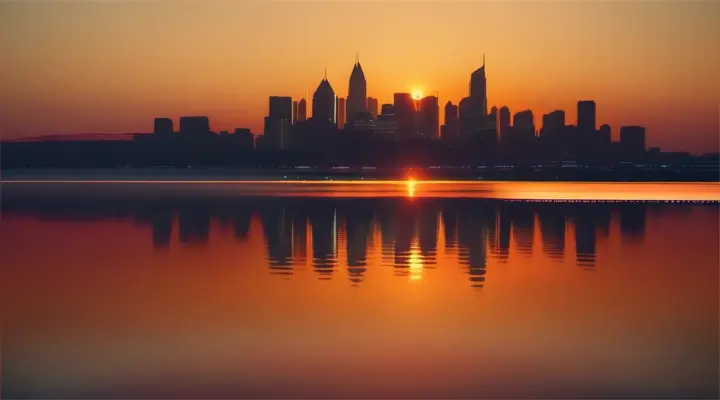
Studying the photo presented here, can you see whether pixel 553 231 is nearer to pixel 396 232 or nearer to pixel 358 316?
pixel 396 232

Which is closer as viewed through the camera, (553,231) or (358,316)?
(358,316)

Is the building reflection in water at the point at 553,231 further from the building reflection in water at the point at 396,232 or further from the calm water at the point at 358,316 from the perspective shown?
the calm water at the point at 358,316

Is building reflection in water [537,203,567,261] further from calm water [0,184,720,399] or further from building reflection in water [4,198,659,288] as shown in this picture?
calm water [0,184,720,399]

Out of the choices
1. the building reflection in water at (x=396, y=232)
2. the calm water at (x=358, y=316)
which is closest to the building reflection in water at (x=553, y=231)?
the building reflection in water at (x=396, y=232)

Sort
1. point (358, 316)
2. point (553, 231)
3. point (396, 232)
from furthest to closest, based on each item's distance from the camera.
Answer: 1. point (553, 231)
2. point (396, 232)
3. point (358, 316)

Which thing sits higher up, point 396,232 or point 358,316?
point 396,232

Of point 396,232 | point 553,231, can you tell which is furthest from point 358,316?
point 553,231

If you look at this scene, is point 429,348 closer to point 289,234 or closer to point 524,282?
point 524,282
